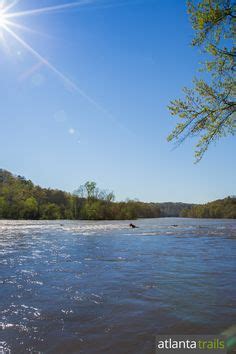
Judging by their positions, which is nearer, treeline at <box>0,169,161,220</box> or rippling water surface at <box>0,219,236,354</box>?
rippling water surface at <box>0,219,236,354</box>

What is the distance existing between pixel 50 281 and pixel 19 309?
162 inches

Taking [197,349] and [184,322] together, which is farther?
[184,322]

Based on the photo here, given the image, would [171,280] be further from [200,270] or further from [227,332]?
[227,332]

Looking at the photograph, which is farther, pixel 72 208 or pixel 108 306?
pixel 72 208

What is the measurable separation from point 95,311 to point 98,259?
11816mm

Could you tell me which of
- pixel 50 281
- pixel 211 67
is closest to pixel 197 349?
pixel 50 281

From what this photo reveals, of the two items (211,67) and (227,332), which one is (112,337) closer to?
(227,332)

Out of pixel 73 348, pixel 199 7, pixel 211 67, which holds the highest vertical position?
pixel 199 7

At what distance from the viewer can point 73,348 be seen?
679cm

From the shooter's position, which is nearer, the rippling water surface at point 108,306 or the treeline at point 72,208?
the rippling water surface at point 108,306

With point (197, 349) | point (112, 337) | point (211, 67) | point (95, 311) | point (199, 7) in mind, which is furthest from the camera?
point (211, 67)

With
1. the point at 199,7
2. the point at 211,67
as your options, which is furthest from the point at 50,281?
the point at 199,7

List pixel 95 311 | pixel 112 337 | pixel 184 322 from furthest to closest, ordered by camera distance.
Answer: pixel 95 311 < pixel 184 322 < pixel 112 337

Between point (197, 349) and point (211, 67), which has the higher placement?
point (211, 67)
